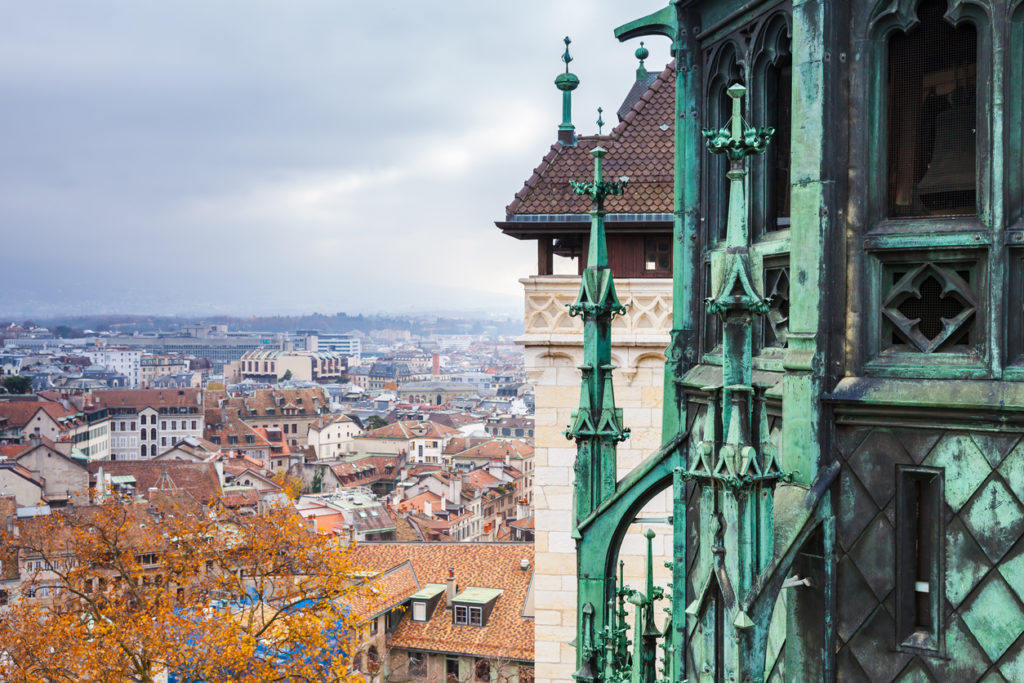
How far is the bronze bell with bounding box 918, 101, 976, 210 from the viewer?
4.96 m

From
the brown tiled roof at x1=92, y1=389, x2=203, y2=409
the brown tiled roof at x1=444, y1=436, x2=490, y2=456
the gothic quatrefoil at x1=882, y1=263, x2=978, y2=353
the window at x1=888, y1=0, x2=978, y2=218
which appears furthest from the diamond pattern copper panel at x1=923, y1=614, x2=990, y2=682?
the brown tiled roof at x1=92, y1=389, x2=203, y2=409

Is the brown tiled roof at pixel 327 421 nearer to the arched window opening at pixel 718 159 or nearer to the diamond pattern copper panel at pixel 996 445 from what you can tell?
the arched window opening at pixel 718 159

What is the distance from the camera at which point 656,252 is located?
51.2 ft

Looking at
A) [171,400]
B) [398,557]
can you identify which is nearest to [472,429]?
[171,400]

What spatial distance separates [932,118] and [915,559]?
2.07 meters

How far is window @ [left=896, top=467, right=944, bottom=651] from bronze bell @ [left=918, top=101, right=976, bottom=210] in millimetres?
1296

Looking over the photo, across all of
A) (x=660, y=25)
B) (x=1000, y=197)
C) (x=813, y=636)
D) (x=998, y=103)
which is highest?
(x=660, y=25)

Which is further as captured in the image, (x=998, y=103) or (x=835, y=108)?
(x=835, y=108)

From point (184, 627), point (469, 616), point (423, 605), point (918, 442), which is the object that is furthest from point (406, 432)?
point (918, 442)

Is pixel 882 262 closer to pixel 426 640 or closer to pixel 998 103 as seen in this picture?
pixel 998 103

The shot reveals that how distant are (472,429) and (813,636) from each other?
160 m

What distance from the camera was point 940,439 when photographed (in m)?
4.73

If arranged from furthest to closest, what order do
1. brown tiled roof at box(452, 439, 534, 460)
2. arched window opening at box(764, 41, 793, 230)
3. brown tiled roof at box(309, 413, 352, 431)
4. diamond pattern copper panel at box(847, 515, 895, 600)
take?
brown tiled roof at box(309, 413, 352, 431)
brown tiled roof at box(452, 439, 534, 460)
arched window opening at box(764, 41, 793, 230)
diamond pattern copper panel at box(847, 515, 895, 600)

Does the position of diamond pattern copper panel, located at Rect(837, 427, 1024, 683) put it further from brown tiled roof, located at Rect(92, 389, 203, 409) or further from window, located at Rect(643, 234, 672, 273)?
brown tiled roof, located at Rect(92, 389, 203, 409)
